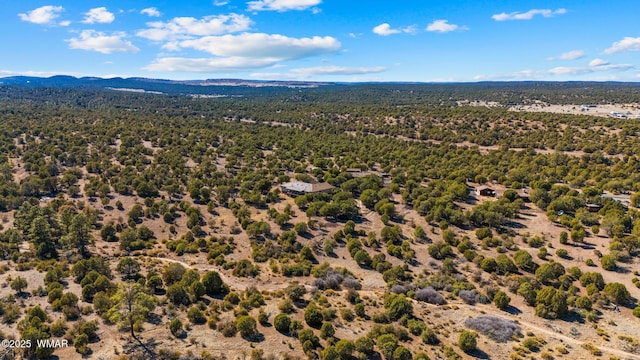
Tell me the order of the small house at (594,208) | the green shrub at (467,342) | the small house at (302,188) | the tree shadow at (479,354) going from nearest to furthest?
the tree shadow at (479,354)
the green shrub at (467,342)
the small house at (594,208)
the small house at (302,188)

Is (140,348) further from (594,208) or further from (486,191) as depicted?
(594,208)

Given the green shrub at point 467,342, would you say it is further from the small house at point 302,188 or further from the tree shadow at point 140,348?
the small house at point 302,188

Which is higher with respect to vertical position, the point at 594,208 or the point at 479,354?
the point at 594,208

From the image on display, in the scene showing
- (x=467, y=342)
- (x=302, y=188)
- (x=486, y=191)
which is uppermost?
(x=302, y=188)

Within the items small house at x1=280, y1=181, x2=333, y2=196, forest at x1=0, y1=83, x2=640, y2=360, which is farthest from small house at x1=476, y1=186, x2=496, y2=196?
small house at x1=280, y1=181, x2=333, y2=196

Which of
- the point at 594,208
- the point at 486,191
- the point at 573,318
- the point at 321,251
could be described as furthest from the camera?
the point at 486,191

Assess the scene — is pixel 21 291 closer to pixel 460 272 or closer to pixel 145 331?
pixel 145 331

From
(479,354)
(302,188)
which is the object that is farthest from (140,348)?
(302,188)

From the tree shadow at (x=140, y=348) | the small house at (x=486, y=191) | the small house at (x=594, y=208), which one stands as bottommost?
the tree shadow at (x=140, y=348)

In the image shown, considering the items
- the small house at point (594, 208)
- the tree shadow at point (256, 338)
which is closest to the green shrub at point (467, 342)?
the tree shadow at point (256, 338)

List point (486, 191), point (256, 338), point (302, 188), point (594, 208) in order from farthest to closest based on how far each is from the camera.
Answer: point (302, 188)
point (486, 191)
point (594, 208)
point (256, 338)
